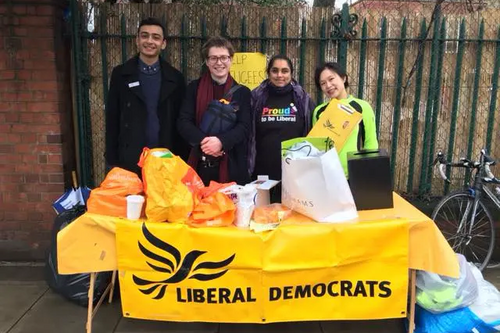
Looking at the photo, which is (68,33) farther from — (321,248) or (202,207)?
(321,248)

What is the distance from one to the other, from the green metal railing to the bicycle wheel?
0.34 meters

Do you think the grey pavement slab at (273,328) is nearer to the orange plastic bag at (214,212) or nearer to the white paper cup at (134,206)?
the orange plastic bag at (214,212)

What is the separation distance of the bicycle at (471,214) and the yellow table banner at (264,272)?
5.12ft

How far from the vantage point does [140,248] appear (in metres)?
2.73

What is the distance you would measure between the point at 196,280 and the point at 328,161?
1.07m

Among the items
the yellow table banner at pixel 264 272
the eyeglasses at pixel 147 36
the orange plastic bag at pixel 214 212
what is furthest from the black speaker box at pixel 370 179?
the eyeglasses at pixel 147 36

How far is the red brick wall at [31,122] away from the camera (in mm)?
3861

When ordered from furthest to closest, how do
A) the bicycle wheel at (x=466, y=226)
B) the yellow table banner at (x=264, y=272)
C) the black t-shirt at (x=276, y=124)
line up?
the bicycle wheel at (x=466, y=226)
the black t-shirt at (x=276, y=124)
the yellow table banner at (x=264, y=272)

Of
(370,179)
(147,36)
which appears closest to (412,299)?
(370,179)

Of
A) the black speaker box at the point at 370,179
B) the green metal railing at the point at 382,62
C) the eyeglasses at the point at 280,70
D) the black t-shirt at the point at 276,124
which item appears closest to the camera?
the black speaker box at the point at 370,179

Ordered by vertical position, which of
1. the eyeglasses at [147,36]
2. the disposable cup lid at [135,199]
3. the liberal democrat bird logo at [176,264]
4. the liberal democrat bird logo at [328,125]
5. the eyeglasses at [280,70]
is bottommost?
the liberal democrat bird logo at [176,264]

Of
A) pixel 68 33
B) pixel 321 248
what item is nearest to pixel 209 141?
pixel 321 248

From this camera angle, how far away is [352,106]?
3.09m

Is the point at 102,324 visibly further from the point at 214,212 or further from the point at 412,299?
the point at 412,299
